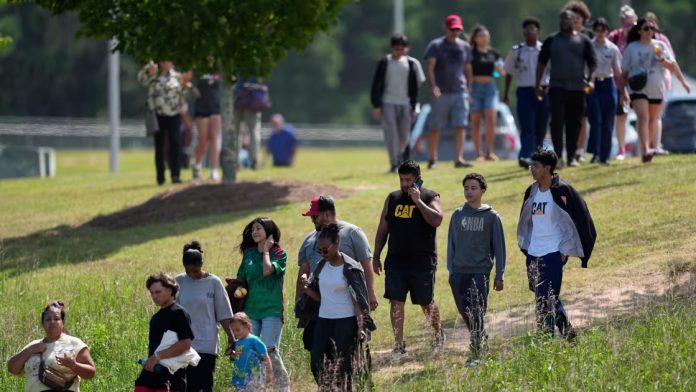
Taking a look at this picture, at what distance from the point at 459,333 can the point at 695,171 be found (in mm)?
5853

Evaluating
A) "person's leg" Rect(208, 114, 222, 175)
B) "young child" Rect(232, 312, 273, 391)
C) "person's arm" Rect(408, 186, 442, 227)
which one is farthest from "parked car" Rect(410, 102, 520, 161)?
"young child" Rect(232, 312, 273, 391)

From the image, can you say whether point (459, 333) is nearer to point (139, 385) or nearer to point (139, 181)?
point (139, 385)

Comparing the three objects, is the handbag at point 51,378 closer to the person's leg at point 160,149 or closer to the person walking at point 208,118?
the person's leg at point 160,149

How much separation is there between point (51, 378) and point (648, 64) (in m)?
10.8

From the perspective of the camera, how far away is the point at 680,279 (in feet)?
47.8

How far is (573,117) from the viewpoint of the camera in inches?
794

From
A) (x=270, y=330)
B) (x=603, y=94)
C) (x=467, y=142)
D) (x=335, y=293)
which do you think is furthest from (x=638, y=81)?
(x=467, y=142)

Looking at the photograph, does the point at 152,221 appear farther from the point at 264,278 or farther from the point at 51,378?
the point at 51,378

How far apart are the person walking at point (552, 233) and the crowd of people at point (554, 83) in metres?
7.11

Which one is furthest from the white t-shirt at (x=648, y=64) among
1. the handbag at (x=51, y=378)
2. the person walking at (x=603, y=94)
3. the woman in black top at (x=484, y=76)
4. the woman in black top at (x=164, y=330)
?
the handbag at (x=51, y=378)

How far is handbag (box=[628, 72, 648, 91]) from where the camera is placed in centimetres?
2000

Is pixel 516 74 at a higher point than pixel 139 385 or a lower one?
higher

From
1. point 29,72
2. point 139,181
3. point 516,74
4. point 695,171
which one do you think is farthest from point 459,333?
point 29,72

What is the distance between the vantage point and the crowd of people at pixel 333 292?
1165cm
